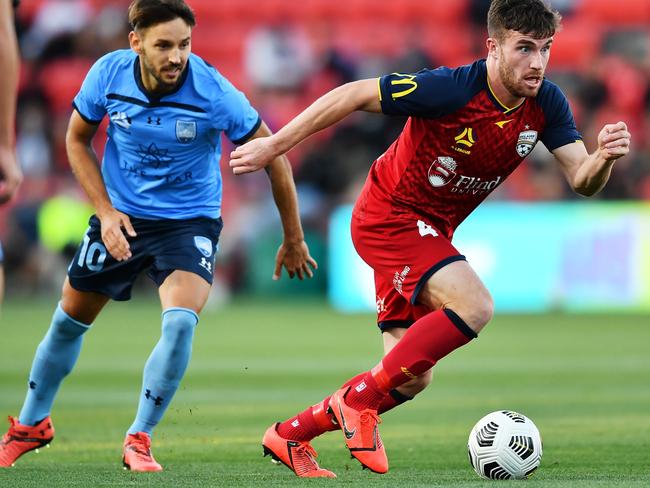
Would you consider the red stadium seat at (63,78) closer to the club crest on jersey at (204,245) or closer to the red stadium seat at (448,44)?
the red stadium seat at (448,44)

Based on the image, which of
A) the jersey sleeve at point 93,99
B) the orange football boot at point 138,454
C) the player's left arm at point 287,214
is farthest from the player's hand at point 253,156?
the orange football boot at point 138,454

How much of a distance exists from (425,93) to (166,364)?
186 cm

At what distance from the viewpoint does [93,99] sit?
6.64 metres

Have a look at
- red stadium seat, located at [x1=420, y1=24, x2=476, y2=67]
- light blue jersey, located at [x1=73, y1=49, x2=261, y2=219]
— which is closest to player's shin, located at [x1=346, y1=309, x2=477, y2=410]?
light blue jersey, located at [x1=73, y1=49, x2=261, y2=219]

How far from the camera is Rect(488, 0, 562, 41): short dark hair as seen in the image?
→ 19.1 ft

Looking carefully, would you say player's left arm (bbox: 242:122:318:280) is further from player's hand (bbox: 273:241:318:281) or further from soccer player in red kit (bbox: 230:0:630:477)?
soccer player in red kit (bbox: 230:0:630:477)

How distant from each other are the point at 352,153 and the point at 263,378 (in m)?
9.20

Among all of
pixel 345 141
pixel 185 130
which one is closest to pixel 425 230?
pixel 185 130

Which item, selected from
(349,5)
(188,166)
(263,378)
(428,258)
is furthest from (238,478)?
(349,5)

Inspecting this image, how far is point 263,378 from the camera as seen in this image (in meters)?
11.4

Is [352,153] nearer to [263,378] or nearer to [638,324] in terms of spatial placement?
[638,324]

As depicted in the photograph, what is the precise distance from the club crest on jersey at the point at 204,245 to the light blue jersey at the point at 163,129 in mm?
163

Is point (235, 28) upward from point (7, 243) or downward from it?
upward

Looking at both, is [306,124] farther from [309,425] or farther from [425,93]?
[309,425]
